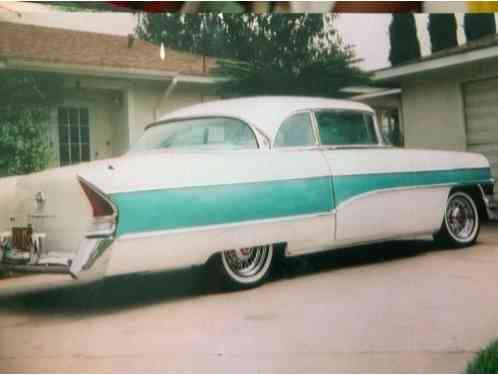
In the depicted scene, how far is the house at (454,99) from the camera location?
303 centimetres

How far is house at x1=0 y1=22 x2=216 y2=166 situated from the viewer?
2436 mm

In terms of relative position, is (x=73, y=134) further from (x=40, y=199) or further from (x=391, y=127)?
(x=391, y=127)

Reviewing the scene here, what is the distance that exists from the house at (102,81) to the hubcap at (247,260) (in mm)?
753

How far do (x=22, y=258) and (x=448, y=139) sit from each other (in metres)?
2.14

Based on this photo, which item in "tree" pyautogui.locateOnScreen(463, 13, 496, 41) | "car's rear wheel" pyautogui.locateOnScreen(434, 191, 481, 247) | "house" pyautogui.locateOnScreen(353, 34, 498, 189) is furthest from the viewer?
"car's rear wheel" pyautogui.locateOnScreen(434, 191, 481, 247)

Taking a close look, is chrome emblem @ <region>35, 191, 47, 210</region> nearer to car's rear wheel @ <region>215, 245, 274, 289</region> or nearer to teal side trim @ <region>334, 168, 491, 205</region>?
car's rear wheel @ <region>215, 245, 274, 289</region>

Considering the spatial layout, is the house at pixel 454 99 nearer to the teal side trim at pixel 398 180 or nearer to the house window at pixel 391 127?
the house window at pixel 391 127

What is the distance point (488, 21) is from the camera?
2.80m

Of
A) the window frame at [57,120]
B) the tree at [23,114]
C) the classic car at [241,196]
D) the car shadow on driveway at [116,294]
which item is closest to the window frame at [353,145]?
the classic car at [241,196]

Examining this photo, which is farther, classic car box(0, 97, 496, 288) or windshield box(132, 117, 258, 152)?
windshield box(132, 117, 258, 152)

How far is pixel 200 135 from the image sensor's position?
2.84m

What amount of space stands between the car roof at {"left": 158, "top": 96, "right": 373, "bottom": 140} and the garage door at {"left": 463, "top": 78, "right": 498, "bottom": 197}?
20.8 inches

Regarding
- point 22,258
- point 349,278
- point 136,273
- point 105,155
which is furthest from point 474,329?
point 22,258

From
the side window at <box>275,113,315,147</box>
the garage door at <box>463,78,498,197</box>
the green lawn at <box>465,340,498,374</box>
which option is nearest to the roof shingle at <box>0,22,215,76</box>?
the side window at <box>275,113,315,147</box>
